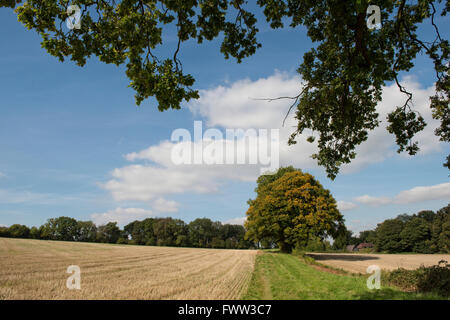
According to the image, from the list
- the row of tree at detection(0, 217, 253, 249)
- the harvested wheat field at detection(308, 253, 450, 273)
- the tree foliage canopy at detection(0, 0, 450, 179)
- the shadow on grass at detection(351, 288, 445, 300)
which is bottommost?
the row of tree at detection(0, 217, 253, 249)

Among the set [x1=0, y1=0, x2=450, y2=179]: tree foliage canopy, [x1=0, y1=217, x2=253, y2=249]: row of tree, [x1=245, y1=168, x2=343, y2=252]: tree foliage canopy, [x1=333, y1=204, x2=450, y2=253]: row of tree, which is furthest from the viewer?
[x1=0, y1=217, x2=253, y2=249]: row of tree

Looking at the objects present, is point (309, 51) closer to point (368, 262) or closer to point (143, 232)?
point (368, 262)

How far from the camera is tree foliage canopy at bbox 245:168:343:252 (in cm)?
3359

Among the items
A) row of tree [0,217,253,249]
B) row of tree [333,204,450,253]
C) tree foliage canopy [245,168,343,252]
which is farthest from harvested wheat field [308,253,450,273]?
row of tree [0,217,253,249]

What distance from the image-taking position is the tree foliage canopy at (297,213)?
3359 centimetres

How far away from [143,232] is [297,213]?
9379 centimetres

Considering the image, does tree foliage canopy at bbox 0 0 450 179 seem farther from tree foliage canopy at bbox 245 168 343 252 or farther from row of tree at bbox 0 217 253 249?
row of tree at bbox 0 217 253 249

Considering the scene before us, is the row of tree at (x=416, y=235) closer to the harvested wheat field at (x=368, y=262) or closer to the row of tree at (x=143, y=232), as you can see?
the harvested wheat field at (x=368, y=262)

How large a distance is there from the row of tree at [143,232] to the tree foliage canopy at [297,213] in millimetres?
64373

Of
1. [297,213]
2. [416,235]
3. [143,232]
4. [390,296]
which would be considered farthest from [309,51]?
[143,232]

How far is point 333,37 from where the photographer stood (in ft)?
28.6

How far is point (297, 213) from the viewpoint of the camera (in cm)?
3662

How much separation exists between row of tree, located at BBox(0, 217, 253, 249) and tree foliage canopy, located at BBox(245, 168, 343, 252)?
64373mm
